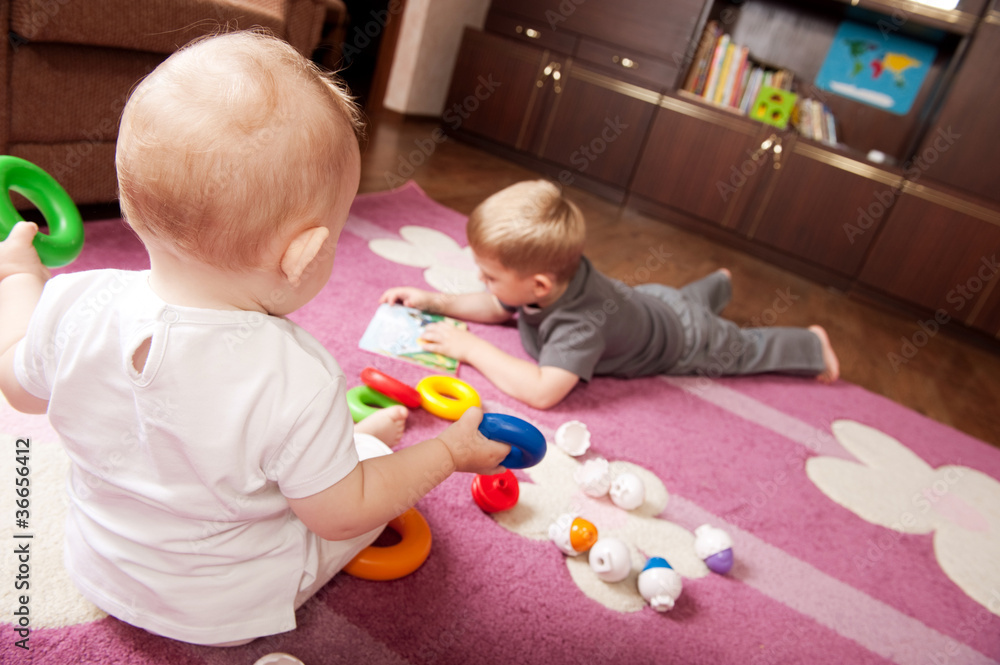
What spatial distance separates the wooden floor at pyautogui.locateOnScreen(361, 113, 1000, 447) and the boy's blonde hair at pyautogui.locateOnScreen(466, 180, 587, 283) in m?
0.90

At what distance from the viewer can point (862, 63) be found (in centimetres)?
276

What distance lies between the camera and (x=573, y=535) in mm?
809

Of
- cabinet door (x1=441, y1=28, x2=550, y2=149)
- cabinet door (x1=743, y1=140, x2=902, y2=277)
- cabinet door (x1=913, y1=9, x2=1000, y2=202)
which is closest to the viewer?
cabinet door (x1=913, y1=9, x2=1000, y2=202)

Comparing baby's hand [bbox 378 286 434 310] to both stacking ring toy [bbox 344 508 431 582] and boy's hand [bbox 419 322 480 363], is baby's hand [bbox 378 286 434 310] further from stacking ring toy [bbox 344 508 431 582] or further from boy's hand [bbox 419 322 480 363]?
stacking ring toy [bbox 344 508 431 582]

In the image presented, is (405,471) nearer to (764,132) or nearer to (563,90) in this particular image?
(764,132)

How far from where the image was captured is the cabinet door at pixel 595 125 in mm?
2846

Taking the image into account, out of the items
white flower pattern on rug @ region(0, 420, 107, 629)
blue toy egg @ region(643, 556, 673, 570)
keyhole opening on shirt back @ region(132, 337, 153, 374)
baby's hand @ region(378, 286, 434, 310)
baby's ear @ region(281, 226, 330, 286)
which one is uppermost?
baby's ear @ region(281, 226, 330, 286)

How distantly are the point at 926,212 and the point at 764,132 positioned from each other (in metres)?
0.68

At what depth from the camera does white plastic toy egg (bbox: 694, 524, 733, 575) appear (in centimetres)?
88

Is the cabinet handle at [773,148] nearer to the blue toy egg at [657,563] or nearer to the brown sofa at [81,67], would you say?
the brown sofa at [81,67]

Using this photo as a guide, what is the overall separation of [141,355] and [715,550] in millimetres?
749

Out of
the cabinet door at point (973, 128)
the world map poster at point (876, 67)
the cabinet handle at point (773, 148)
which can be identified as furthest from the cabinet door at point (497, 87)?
the cabinet door at point (973, 128)

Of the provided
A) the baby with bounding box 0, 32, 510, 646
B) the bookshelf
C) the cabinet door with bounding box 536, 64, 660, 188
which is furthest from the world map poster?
the baby with bounding box 0, 32, 510, 646

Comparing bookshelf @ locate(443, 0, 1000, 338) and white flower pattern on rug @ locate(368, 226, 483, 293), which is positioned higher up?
bookshelf @ locate(443, 0, 1000, 338)
